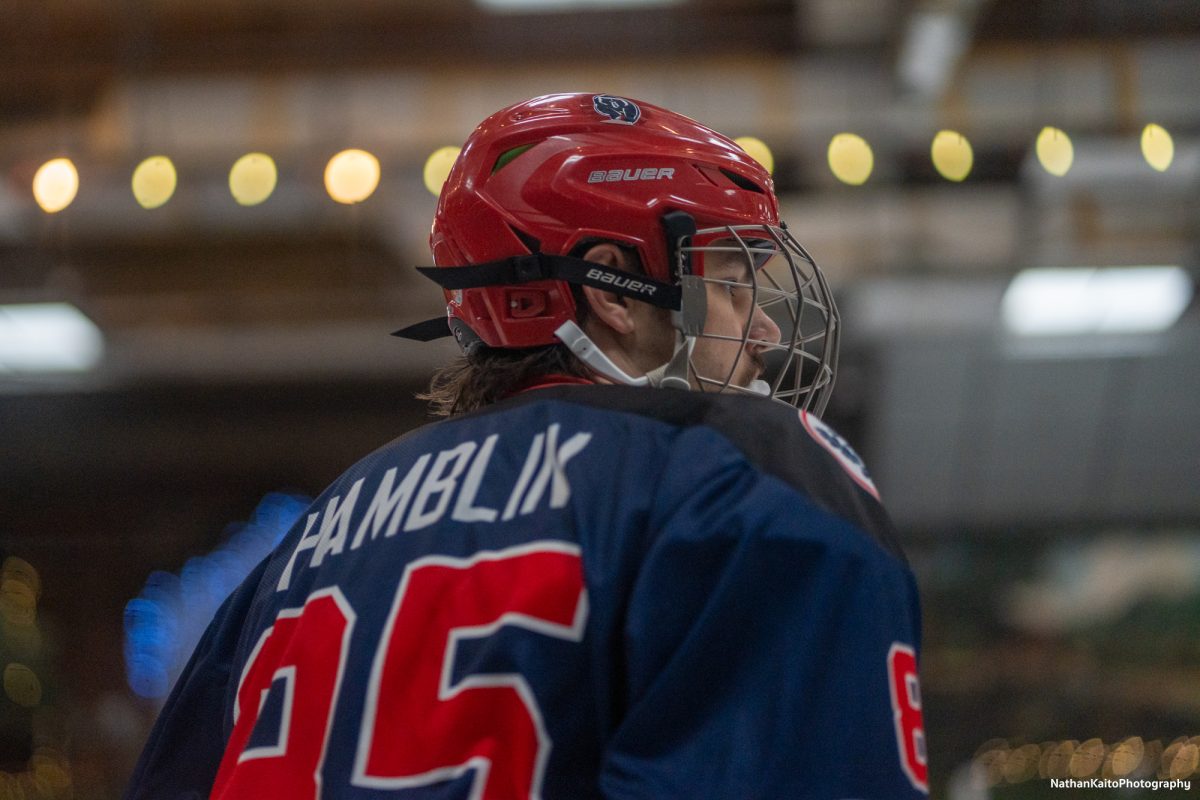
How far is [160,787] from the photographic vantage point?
1305 millimetres

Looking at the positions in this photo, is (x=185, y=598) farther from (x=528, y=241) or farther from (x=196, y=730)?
(x=528, y=241)

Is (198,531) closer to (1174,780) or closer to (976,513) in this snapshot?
(976,513)

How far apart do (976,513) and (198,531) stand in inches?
224

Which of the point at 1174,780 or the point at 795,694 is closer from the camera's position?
the point at 795,694

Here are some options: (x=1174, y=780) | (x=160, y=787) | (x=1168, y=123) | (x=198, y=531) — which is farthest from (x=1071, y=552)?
(x=160, y=787)

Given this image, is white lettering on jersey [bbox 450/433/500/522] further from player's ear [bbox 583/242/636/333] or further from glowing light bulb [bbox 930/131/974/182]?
glowing light bulb [bbox 930/131/974/182]

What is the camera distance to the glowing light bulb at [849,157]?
5.96 metres

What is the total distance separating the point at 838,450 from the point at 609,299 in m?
0.34

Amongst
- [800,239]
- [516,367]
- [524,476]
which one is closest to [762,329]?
[516,367]

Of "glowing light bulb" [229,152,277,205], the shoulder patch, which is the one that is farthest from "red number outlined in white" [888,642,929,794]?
"glowing light bulb" [229,152,277,205]

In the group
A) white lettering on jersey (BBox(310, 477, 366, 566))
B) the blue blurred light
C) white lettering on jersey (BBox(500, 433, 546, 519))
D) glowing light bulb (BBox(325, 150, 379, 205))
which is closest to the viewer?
white lettering on jersey (BBox(500, 433, 546, 519))

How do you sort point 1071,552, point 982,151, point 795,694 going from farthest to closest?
point 1071,552 < point 982,151 < point 795,694

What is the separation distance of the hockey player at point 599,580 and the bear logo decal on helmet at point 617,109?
2.3 inches

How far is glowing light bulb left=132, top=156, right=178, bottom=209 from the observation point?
20.0 feet
